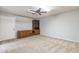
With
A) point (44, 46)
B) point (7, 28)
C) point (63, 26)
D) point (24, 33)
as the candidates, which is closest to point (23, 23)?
point (24, 33)

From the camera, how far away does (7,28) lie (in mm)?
2174

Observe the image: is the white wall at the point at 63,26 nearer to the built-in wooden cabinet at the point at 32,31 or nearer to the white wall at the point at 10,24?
the built-in wooden cabinet at the point at 32,31

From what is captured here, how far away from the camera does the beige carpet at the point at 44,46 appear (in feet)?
7.05

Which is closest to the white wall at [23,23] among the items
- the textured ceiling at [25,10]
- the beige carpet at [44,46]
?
the textured ceiling at [25,10]

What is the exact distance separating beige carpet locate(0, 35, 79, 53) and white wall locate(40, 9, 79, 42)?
156 millimetres

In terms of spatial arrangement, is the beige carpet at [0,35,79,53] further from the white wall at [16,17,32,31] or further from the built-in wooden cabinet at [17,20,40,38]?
the white wall at [16,17,32,31]

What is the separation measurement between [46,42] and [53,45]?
202 millimetres

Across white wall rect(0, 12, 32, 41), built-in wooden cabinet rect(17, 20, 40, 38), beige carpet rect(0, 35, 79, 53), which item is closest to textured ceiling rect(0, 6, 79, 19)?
white wall rect(0, 12, 32, 41)

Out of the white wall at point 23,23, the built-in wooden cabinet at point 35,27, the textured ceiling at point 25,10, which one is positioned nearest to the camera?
the textured ceiling at point 25,10

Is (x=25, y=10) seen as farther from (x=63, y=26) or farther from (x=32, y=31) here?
(x=63, y=26)

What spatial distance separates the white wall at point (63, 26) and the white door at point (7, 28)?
0.79 m
